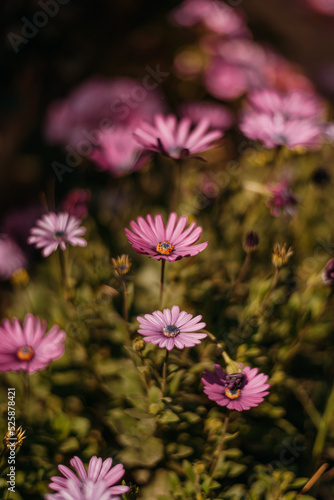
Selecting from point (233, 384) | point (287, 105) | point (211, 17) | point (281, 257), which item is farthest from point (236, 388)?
point (211, 17)

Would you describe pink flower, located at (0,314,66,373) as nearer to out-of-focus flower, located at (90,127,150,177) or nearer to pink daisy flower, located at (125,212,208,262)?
pink daisy flower, located at (125,212,208,262)

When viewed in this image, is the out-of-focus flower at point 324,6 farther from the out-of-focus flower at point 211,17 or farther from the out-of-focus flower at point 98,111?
the out-of-focus flower at point 98,111

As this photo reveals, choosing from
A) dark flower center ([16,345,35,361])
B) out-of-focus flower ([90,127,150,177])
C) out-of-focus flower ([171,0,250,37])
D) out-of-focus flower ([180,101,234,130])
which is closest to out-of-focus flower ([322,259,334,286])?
out-of-focus flower ([90,127,150,177])

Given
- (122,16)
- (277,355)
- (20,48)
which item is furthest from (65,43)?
(277,355)

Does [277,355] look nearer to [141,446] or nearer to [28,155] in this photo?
[141,446]

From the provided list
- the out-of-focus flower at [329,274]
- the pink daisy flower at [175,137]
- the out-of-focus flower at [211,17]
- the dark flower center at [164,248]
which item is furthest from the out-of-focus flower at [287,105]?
the out-of-focus flower at [211,17]
